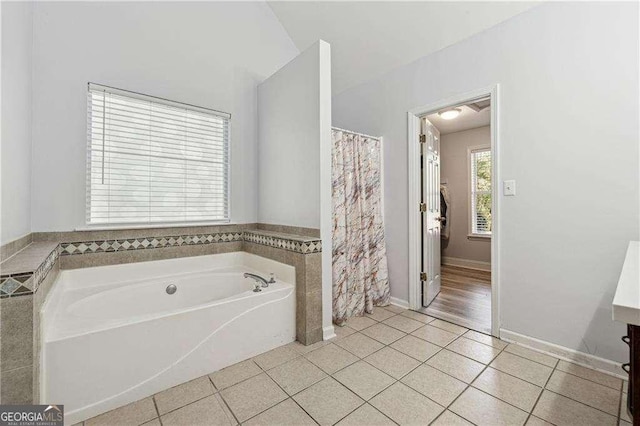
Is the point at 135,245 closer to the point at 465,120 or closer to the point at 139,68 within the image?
the point at 139,68

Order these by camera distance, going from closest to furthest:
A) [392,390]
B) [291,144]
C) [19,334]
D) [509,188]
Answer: [19,334] < [392,390] < [509,188] < [291,144]

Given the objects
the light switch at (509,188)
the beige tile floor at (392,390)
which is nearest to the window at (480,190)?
the light switch at (509,188)

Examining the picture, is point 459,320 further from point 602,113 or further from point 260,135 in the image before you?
point 260,135

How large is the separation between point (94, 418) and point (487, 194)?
5423 mm

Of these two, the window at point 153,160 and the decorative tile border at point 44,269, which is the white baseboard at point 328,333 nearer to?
the window at point 153,160

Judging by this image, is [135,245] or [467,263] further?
[467,263]

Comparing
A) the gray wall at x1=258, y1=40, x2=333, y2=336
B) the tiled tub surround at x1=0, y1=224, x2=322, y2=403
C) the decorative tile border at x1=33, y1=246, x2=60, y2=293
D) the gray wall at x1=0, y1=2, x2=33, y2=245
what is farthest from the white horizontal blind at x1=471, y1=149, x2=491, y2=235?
the gray wall at x1=0, y1=2, x2=33, y2=245

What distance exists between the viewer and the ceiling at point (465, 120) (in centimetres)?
389

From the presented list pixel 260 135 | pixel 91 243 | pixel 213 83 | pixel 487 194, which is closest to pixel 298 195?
pixel 260 135

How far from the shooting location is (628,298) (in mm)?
792

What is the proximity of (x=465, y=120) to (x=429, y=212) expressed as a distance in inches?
92.3

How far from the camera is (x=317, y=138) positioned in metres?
2.26

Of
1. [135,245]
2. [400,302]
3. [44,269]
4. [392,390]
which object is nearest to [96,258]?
[135,245]

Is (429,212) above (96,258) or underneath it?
above
